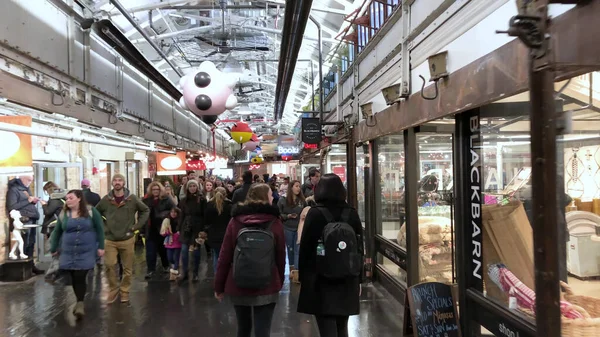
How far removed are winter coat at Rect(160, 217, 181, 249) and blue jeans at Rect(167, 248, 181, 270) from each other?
92mm

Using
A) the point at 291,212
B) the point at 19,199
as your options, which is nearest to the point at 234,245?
the point at 291,212

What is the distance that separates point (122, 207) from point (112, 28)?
237cm

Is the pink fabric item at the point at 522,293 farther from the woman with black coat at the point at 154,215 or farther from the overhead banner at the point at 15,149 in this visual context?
the overhead banner at the point at 15,149

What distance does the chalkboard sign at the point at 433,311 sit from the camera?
13.4 ft

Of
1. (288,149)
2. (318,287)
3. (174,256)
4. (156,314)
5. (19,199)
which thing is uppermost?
(288,149)

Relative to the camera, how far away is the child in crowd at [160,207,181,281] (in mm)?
7117

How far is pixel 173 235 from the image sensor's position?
721 cm

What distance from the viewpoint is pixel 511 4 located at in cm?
301

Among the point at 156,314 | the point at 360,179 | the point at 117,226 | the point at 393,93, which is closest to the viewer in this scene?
the point at 393,93

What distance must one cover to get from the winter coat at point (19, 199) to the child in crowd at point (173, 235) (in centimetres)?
253

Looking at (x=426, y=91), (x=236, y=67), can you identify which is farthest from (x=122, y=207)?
(x=236, y=67)

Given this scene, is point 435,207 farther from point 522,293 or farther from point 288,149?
point 288,149

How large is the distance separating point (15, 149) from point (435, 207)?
5460mm

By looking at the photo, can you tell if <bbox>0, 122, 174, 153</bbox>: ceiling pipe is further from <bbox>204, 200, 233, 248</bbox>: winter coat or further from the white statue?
the white statue
